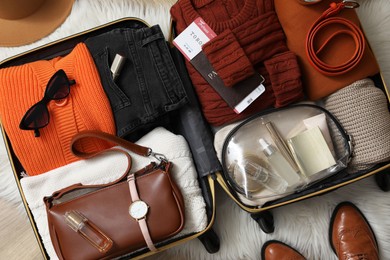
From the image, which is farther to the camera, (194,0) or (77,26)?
(77,26)

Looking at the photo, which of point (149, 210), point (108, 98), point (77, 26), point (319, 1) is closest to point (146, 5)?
point (77, 26)

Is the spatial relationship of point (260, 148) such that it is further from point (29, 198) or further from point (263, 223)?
point (29, 198)

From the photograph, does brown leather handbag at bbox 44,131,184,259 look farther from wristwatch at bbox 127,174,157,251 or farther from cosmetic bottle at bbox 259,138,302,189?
cosmetic bottle at bbox 259,138,302,189

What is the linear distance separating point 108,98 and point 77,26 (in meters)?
0.30

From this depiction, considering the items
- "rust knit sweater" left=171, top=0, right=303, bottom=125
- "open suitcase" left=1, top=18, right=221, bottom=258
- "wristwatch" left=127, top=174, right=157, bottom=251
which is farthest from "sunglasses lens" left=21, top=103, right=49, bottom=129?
"rust knit sweater" left=171, top=0, right=303, bottom=125

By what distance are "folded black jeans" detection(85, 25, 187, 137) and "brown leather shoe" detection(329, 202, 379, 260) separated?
49 cm

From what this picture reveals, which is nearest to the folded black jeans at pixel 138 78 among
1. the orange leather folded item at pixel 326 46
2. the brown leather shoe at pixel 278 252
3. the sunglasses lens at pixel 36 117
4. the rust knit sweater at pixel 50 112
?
the rust knit sweater at pixel 50 112

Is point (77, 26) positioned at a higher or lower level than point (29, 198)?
higher

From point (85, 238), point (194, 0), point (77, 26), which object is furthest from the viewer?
point (77, 26)

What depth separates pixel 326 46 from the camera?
0.73 metres

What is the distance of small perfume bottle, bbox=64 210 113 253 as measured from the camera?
0.67m

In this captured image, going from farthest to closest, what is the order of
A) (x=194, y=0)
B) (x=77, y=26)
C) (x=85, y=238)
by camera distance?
(x=77, y=26), (x=194, y=0), (x=85, y=238)

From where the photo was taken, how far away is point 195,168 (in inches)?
30.5

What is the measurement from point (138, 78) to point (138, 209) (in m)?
0.27
